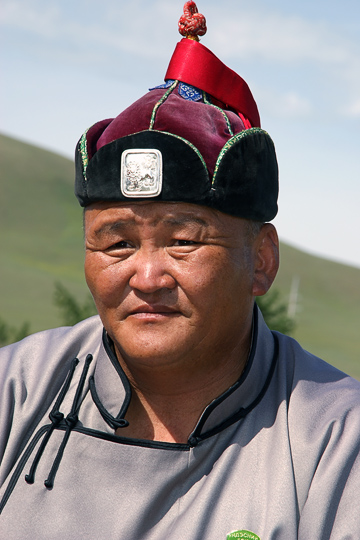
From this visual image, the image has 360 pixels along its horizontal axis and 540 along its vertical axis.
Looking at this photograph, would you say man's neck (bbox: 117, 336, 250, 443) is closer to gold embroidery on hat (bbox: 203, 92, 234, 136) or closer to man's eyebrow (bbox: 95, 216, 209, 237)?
man's eyebrow (bbox: 95, 216, 209, 237)

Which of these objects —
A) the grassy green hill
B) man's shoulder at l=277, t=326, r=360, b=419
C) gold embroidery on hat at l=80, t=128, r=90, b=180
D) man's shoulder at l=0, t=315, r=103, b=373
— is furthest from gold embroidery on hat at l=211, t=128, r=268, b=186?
the grassy green hill

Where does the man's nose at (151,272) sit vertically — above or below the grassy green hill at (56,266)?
above

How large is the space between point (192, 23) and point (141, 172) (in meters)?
0.85

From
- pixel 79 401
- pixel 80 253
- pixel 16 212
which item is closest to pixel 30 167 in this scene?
pixel 16 212

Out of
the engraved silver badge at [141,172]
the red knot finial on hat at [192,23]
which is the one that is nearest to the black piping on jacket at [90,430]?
the engraved silver badge at [141,172]

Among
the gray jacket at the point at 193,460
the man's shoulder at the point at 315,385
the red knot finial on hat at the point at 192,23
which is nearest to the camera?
the gray jacket at the point at 193,460

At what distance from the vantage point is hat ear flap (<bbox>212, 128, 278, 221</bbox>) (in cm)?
254

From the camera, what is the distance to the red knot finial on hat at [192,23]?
9.64 feet

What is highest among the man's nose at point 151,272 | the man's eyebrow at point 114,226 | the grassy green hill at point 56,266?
the man's eyebrow at point 114,226

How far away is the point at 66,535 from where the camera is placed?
2.44 meters

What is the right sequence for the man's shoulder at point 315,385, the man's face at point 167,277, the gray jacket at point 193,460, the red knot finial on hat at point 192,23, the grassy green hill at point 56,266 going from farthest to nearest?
the grassy green hill at point 56,266 < the red knot finial on hat at point 192,23 < the man's shoulder at point 315,385 < the man's face at point 167,277 < the gray jacket at point 193,460

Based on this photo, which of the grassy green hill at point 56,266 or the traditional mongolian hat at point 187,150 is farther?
the grassy green hill at point 56,266

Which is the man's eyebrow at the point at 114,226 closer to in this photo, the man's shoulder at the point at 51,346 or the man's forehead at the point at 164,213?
the man's forehead at the point at 164,213

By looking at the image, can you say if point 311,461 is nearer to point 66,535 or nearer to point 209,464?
point 209,464
